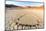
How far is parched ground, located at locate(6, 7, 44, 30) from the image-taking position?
80 cm

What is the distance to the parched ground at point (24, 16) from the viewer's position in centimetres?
80

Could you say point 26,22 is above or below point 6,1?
below

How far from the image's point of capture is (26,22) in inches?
32.0

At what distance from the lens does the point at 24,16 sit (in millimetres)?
816

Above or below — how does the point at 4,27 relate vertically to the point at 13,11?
below
